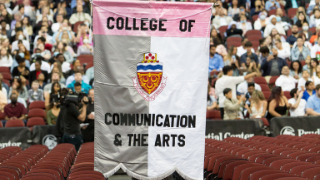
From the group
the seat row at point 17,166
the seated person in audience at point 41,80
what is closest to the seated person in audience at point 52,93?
the seated person in audience at point 41,80

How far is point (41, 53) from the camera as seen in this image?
14.2 m

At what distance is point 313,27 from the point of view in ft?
55.5

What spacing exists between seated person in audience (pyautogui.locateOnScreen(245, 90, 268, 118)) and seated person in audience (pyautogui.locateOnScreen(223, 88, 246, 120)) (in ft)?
1.08

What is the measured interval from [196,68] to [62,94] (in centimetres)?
479

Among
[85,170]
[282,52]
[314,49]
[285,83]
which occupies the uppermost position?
[314,49]

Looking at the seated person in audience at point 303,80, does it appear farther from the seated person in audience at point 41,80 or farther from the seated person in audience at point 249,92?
the seated person in audience at point 41,80

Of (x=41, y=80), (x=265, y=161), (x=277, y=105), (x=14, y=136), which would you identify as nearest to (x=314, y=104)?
(x=277, y=105)

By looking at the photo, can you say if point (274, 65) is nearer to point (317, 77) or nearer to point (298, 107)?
point (317, 77)

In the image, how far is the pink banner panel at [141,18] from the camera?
426cm

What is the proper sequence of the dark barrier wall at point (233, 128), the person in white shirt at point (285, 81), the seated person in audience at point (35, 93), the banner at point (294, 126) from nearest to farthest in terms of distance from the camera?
the dark barrier wall at point (233, 128) → the banner at point (294, 126) → the seated person in audience at point (35, 93) → the person in white shirt at point (285, 81)

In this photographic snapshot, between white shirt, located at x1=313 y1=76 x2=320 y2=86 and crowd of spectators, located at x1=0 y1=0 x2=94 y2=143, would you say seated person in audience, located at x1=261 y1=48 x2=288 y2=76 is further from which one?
crowd of spectators, located at x1=0 y1=0 x2=94 y2=143

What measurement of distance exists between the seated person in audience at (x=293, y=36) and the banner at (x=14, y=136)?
1011 centimetres

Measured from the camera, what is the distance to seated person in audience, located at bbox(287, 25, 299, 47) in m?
15.7

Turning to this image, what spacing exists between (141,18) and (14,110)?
296 inches
